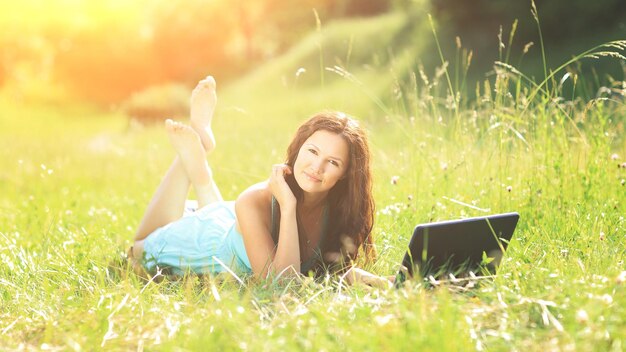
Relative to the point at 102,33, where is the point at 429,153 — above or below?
below

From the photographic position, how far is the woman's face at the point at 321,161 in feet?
11.6

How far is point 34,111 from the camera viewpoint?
69.9 feet

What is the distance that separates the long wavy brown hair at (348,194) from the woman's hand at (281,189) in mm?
226

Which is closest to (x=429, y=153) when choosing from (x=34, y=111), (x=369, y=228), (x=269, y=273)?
(x=369, y=228)

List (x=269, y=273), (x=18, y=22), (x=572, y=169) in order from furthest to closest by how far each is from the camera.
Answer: (x=18, y=22) → (x=572, y=169) → (x=269, y=273)

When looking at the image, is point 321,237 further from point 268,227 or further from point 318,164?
point 318,164

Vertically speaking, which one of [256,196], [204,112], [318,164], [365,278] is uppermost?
[204,112]

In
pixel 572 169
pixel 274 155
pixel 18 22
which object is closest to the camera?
pixel 572 169

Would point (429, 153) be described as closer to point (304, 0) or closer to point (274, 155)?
point (274, 155)

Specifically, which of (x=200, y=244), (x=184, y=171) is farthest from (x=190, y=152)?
(x=200, y=244)

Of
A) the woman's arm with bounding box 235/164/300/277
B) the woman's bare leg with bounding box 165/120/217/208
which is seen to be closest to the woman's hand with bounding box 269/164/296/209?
the woman's arm with bounding box 235/164/300/277

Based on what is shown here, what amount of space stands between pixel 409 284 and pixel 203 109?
7.58 feet

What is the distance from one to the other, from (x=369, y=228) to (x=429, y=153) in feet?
4.25

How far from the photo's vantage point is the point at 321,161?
3539 millimetres
